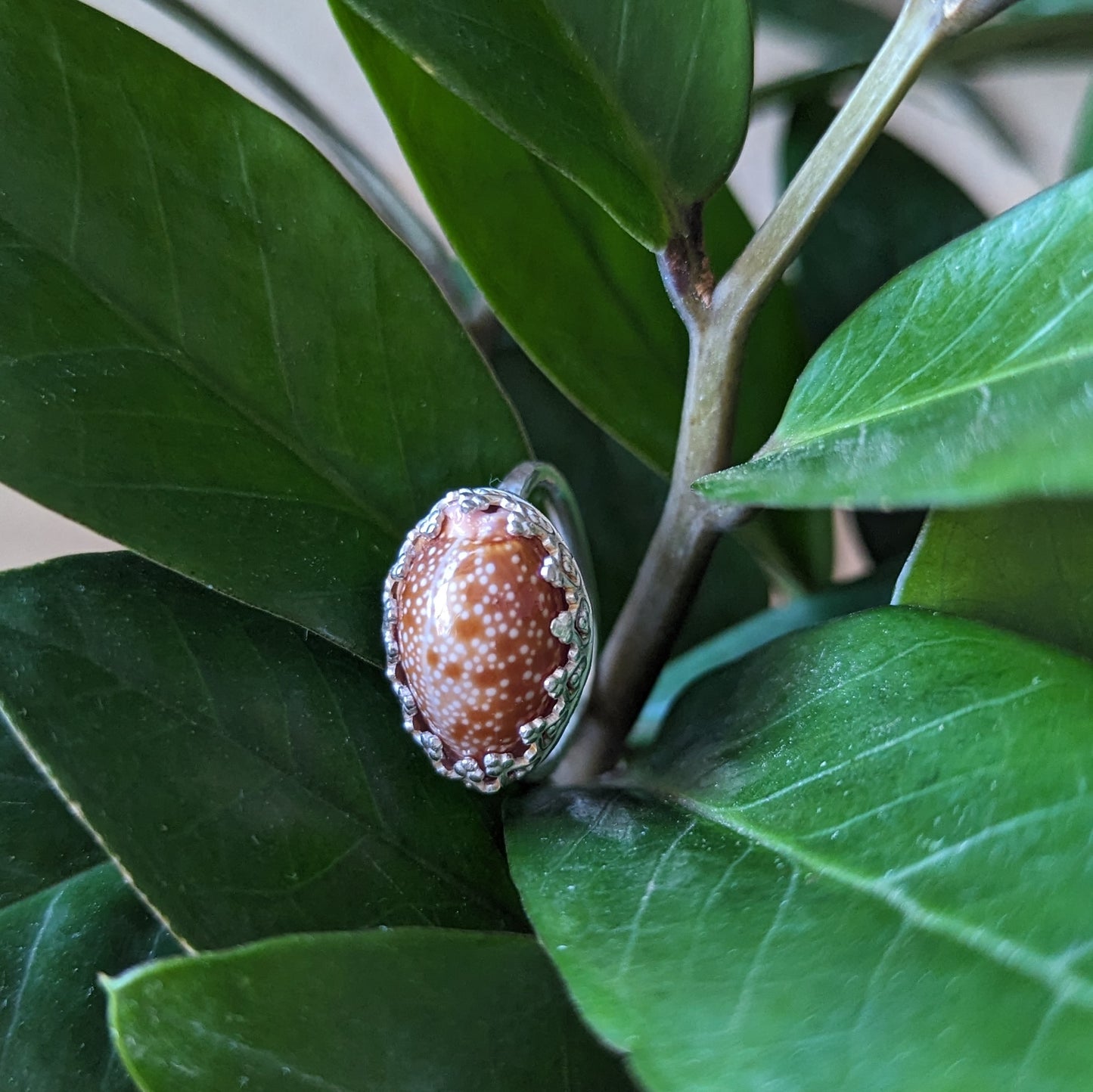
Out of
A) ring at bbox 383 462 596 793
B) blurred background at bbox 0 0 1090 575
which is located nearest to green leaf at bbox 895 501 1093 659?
ring at bbox 383 462 596 793

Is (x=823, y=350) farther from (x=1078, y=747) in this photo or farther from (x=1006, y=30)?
(x=1006, y=30)

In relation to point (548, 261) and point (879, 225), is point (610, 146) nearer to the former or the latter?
point (548, 261)

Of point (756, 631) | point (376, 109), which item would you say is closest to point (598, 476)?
point (756, 631)

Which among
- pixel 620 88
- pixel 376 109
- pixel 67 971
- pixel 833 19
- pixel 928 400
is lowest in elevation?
pixel 67 971

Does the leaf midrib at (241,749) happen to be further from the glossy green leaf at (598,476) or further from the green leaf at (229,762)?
the glossy green leaf at (598,476)

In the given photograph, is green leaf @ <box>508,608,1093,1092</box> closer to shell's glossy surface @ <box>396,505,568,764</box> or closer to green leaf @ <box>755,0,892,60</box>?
shell's glossy surface @ <box>396,505,568,764</box>
